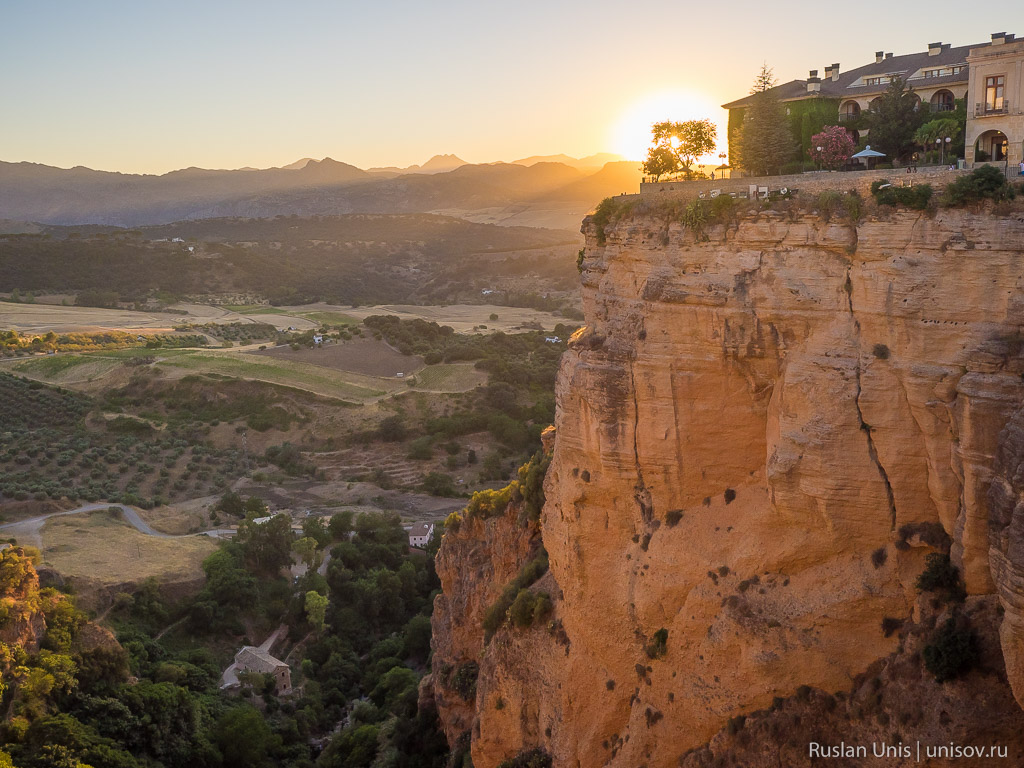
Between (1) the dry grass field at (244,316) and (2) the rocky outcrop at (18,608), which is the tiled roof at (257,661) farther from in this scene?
(1) the dry grass field at (244,316)

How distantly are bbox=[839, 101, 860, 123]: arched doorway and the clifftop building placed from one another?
2cm

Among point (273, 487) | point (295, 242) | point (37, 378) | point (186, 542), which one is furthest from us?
point (295, 242)

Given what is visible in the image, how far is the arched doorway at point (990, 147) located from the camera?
15.9m

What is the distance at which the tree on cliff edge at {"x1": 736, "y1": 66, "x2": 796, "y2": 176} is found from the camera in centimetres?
1889

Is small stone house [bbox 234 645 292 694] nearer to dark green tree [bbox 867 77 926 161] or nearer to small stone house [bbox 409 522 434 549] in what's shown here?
small stone house [bbox 409 522 434 549]

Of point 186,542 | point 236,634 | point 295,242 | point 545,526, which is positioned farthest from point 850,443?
point 295,242

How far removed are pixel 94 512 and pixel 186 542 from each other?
549cm

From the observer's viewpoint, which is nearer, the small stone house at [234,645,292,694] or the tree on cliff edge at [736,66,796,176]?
the tree on cliff edge at [736,66,796,176]

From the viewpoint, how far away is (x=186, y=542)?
40.7 m

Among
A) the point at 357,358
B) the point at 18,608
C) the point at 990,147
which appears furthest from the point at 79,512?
the point at 990,147

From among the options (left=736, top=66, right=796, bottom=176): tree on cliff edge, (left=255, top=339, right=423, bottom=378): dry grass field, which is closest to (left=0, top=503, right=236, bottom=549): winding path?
(left=255, top=339, right=423, bottom=378): dry grass field

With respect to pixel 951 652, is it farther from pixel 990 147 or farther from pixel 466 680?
pixel 466 680

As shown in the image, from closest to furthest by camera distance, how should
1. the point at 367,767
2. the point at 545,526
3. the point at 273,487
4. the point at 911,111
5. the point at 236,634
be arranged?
the point at 911,111 → the point at 545,526 → the point at 367,767 → the point at 236,634 → the point at 273,487

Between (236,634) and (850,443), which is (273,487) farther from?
(850,443)
